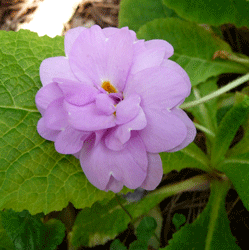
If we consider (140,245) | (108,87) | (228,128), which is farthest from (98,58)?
(140,245)

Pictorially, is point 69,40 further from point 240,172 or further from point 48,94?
point 240,172

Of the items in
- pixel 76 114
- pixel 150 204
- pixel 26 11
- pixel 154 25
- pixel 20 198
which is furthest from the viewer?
pixel 26 11

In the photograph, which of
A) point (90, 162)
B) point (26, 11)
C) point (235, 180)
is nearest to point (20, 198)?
point (90, 162)

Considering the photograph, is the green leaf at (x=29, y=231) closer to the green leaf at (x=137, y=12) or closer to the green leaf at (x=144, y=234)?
the green leaf at (x=144, y=234)

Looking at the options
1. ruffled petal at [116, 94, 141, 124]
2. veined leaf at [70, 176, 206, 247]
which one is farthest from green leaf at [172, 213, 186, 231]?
ruffled petal at [116, 94, 141, 124]

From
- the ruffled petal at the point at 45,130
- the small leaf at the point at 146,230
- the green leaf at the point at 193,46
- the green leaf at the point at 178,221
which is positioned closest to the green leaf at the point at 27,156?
the ruffled petal at the point at 45,130

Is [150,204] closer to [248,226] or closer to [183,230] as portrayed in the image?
[183,230]

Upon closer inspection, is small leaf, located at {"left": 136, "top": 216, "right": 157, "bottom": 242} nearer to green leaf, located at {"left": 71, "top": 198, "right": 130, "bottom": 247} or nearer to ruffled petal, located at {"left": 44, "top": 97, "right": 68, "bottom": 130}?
green leaf, located at {"left": 71, "top": 198, "right": 130, "bottom": 247}
